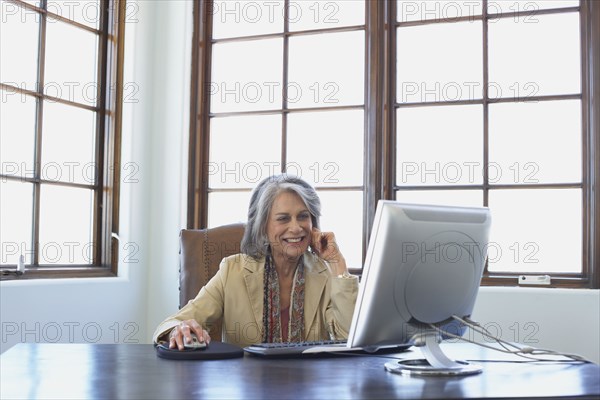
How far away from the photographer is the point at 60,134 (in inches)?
151

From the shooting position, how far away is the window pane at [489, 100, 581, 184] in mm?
3617

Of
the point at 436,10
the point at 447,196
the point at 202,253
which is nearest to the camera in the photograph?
the point at 202,253

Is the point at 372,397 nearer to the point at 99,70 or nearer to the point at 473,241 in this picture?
the point at 473,241

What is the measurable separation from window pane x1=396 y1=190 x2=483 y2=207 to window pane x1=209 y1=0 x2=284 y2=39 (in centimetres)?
124

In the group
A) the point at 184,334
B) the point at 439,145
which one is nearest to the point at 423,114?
the point at 439,145

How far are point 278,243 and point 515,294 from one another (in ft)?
4.39

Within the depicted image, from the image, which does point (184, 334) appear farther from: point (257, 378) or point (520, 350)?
point (520, 350)

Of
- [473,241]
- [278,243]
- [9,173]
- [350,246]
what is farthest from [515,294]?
[9,173]

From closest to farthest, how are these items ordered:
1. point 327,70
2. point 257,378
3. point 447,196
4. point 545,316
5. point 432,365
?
point 257,378
point 432,365
point 545,316
point 447,196
point 327,70

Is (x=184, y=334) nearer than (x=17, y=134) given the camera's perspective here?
Yes

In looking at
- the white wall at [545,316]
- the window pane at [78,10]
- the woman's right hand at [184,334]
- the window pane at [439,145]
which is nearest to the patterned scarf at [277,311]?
the woman's right hand at [184,334]

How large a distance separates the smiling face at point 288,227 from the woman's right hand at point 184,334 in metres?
0.61

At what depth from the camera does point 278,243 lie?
2.83 metres

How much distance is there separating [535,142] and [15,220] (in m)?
2.54
